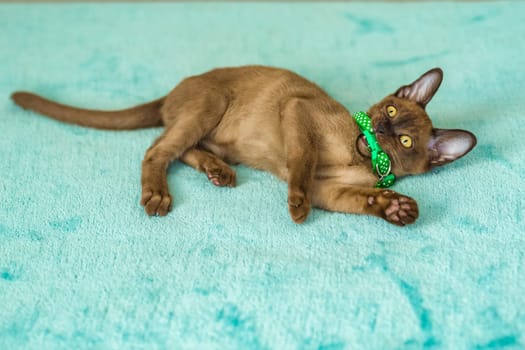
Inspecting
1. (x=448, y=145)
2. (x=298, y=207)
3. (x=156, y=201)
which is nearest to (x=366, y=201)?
(x=298, y=207)

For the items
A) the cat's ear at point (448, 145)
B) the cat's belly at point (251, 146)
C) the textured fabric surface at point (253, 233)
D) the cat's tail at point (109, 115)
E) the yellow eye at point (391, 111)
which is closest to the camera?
the textured fabric surface at point (253, 233)

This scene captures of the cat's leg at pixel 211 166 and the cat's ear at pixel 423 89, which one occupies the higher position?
the cat's ear at pixel 423 89

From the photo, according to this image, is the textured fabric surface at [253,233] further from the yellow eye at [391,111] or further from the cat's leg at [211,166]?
the yellow eye at [391,111]

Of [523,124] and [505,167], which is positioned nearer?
[505,167]

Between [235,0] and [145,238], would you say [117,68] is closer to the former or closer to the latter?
[235,0]

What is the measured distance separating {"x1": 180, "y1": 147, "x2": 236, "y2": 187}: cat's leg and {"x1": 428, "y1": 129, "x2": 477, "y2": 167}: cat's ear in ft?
2.14

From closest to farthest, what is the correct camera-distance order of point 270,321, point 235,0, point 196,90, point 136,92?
1. point 270,321
2. point 196,90
3. point 136,92
4. point 235,0

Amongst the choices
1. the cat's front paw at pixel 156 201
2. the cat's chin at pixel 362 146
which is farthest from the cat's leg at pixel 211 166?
the cat's chin at pixel 362 146

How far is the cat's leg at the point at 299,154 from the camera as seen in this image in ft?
5.60

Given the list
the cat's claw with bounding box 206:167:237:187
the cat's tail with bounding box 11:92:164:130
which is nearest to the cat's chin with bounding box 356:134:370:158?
the cat's claw with bounding box 206:167:237:187

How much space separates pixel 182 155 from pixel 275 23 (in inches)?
50.7

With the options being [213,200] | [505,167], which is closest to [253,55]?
[213,200]

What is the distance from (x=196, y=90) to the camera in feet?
6.92

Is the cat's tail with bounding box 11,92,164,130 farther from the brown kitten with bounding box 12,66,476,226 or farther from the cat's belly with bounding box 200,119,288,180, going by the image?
the cat's belly with bounding box 200,119,288,180
